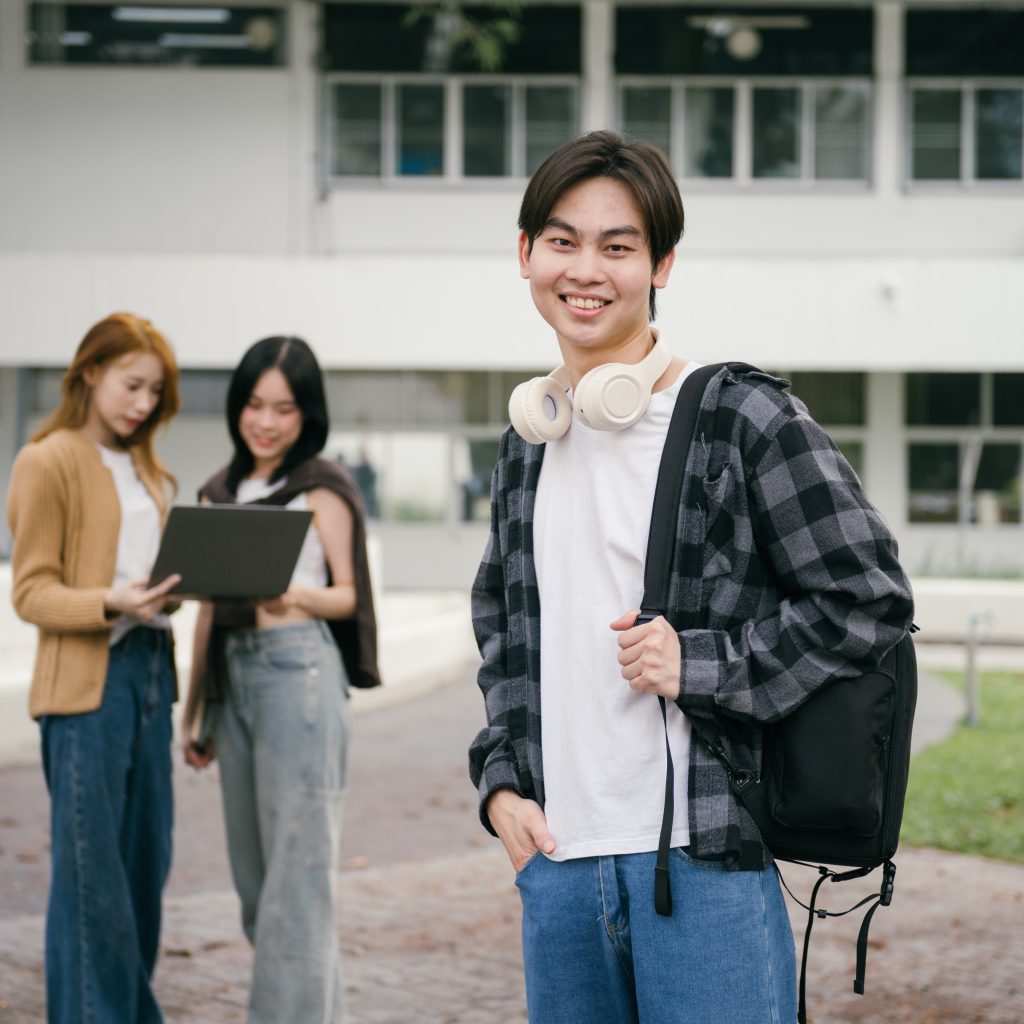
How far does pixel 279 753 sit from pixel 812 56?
2017cm

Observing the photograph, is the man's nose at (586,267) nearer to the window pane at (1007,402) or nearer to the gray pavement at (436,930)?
the gray pavement at (436,930)

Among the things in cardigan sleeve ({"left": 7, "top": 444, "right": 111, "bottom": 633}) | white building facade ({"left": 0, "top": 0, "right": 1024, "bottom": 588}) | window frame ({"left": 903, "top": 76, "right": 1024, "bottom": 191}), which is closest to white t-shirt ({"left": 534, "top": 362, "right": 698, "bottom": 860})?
cardigan sleeve ({"left": 7, "top": 444, "right": 111, "bottom": 633})

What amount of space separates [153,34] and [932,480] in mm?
13468

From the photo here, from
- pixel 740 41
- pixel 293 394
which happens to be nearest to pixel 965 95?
pixel 740 41

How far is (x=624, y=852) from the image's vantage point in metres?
2.35

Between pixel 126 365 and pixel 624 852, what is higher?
pixel 126 365

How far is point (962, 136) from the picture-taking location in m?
22.6

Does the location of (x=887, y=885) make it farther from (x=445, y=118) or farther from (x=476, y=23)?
(x=445, y=118)

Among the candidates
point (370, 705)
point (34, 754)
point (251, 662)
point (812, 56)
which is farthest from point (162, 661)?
point (812, 56)

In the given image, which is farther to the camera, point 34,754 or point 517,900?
point 34,754

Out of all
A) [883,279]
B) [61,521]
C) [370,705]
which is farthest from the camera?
[883,279]

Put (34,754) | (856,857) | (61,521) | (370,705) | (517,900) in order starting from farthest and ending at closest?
(370,705) → (34,754) → (517,900) → (61,521) → (856,857)

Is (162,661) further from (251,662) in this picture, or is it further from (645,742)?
(645,742)

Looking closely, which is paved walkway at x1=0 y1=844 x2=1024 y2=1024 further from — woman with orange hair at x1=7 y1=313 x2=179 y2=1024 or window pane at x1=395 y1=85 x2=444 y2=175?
window pane at x1=395 y1=85 x2=444 y2=175
